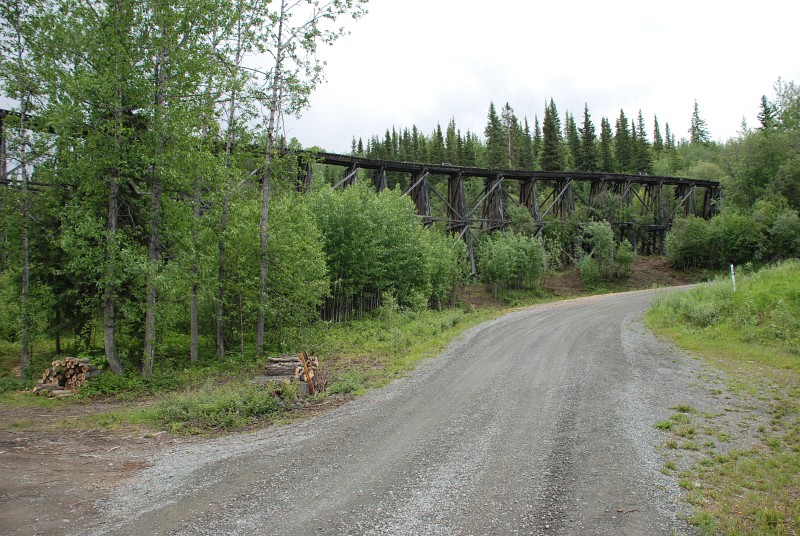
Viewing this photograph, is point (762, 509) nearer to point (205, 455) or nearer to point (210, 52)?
point (205, 455)

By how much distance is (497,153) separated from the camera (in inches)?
2144

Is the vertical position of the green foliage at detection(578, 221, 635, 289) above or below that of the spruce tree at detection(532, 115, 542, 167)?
below

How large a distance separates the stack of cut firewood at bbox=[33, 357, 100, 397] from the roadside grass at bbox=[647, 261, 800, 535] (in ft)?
41.4

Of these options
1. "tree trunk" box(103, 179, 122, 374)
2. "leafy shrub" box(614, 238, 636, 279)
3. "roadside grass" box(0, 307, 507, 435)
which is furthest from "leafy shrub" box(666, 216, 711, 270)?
"tree trunk" box(103, 179, 122, 374)

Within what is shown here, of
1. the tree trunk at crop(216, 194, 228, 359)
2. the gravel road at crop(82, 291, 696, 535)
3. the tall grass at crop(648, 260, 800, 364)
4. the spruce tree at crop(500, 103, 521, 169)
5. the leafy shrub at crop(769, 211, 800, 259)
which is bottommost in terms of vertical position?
the gravel road at crop(82, 291, 696, 535)

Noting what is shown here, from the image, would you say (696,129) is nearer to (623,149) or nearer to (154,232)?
(623,149)

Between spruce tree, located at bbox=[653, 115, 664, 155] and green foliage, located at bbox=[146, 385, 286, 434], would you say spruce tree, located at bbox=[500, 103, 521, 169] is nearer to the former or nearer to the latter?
spruce tree, located at bbox=[653, 115, 664, 155]

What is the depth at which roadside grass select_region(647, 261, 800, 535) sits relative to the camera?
4.24 meters

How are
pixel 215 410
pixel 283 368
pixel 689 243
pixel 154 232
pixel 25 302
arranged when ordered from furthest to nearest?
pixel 689 243 → pixel 25 302 → pixel 154 232 → pixel 283 368 → pixel 215 410

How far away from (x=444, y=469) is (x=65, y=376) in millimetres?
10660

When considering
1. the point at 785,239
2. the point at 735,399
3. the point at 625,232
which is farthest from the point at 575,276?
the point at 735,399

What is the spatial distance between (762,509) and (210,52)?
1409 centimetres

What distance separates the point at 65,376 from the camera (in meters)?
11.2

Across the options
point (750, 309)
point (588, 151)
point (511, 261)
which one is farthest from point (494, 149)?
point (750, 309)
